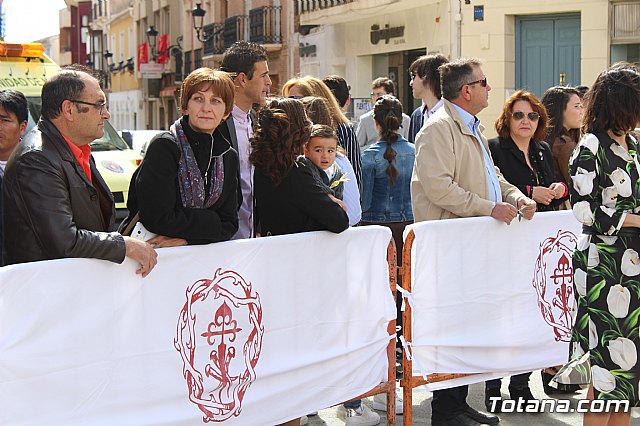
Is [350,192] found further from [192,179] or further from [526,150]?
[192,179]

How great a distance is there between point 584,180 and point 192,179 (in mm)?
1971

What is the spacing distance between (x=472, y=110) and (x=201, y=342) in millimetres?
2434

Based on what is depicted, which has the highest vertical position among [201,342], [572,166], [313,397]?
[572,166]

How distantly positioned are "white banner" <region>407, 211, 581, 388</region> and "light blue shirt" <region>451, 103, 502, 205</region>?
23 centimetres

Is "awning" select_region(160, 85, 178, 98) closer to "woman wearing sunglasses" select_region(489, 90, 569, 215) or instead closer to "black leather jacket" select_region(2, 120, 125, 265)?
"woman wearing sunglasses" select_region(489, 90, 569, 215)

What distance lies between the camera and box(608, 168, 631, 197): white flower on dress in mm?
4832

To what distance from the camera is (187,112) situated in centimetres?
493

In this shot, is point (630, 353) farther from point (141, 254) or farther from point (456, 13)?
point (456, 13)

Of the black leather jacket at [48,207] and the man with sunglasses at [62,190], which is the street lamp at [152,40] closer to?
the man with sunglasses at [62,190]

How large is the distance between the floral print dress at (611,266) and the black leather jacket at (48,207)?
2342mm

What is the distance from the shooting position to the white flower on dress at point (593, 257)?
16.1 feet

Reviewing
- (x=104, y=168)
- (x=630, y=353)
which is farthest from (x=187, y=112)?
(x=104, y=168)

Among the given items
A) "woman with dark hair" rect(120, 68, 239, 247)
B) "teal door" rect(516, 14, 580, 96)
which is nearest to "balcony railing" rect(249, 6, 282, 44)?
"teal door" rect(516, 14, 580, 96)

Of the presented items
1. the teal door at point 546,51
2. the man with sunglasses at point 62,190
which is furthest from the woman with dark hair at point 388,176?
the teal door at point 546,51
